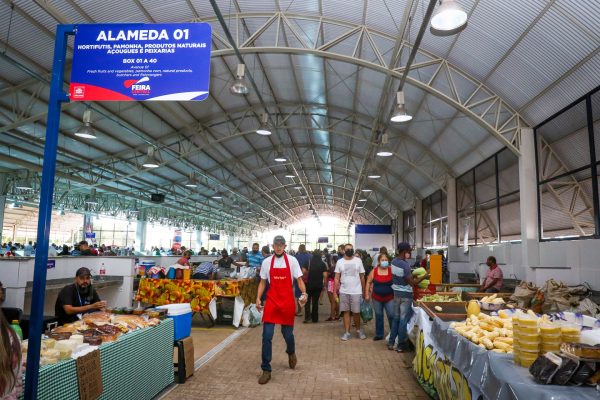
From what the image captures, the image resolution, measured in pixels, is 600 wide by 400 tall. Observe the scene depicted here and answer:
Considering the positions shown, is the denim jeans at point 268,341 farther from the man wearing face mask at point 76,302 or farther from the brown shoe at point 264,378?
the man wearing face mask at point 76,302

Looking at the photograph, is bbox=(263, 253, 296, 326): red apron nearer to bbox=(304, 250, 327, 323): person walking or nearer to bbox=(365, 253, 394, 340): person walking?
bbox=(365, 253, 394, 340): person walking

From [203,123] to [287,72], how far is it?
505cm

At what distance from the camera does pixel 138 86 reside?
281 cm

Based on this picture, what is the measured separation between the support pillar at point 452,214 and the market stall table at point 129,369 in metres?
14.1

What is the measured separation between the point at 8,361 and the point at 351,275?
606cm

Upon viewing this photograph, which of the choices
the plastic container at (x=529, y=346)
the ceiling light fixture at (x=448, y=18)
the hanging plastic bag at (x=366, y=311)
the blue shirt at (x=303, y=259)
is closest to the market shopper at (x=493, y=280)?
the hanging plastic bag at (x=366, y=311)

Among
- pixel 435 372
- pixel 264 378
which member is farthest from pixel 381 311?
pixel 435 372

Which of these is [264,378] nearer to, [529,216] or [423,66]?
[529,216]

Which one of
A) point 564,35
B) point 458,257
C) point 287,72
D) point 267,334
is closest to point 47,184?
point 267,334

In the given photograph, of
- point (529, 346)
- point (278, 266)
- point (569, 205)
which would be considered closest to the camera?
point (529, 346)

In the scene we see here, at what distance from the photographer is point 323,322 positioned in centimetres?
950

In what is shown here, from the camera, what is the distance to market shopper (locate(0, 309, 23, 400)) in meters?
1.85

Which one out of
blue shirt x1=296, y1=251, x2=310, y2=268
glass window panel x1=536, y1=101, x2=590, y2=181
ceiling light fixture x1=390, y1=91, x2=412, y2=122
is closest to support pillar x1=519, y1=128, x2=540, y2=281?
glass window panel x1=536, y1=101, x2=590, y2=181

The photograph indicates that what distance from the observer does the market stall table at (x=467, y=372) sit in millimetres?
2189
